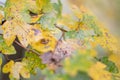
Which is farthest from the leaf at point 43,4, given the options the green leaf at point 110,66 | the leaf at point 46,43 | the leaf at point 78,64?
the leaf at point 78,64

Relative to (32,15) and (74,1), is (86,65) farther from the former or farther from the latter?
(74,1)

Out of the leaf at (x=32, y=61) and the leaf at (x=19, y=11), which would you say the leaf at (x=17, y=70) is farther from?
the leaf at (x=19, y=11)

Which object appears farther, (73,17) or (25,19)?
(73,17)

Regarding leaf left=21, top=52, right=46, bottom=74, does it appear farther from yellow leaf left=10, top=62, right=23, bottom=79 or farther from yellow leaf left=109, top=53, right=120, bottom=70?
yellow leaf left=109, top=53, right=120, bottom=70

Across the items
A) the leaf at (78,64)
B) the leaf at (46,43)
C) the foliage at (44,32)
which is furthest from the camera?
the foliage at (44,32)

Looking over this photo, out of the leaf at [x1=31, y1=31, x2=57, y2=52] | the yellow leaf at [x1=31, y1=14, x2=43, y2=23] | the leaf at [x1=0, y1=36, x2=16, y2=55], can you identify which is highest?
the yellow leaf at [x1=31, y1=14, x2=43, y2=23]

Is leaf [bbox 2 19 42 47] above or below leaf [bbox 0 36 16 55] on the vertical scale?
above

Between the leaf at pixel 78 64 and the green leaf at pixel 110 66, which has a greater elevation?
the leaf at pixel 78 64

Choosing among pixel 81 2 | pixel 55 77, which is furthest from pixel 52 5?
pixel 55 77

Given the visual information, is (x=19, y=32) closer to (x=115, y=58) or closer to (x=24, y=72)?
(x=24, y=72)

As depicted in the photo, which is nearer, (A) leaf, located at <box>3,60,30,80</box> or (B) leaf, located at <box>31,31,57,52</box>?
(B) leaf, located at <box>31,31,57,52</box>

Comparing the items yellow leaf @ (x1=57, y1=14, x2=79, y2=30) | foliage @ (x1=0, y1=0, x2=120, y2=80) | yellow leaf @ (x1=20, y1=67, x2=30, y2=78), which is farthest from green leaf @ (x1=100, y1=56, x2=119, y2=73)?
yellow leaf @ (x1=20, y1=67, x2=30, y2=78)
